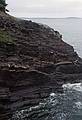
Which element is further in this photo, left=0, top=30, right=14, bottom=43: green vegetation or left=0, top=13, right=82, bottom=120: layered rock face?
left=0, top=30, right=14, bottom=43: green vegetation

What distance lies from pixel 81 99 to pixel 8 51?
19.0 meters

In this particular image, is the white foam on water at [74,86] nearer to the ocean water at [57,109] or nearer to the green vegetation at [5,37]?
the ocean water at [57,109]

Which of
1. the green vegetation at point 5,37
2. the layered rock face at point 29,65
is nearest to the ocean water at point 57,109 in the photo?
the layered rock face at point 29,65

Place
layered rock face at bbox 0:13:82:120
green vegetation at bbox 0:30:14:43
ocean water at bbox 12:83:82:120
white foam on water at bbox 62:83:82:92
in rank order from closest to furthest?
ocean water at bbox 12:83:82:120 → layered rock face at bbox 0:13:82:120 → green vegetation at bbox 0:30:14:43 → white foam on water at bbox 62:83:82:92

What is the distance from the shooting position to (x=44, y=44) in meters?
74.9

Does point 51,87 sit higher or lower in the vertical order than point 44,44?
lower

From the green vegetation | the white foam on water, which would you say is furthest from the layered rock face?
the white foam on water

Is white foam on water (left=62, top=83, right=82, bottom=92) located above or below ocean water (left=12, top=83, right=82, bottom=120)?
above

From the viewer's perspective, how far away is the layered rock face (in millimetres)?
54812

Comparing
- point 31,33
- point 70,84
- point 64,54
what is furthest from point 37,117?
point 31,33

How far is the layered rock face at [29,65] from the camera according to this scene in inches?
2158

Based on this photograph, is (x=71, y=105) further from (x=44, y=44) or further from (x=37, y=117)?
(x=44, y=44)

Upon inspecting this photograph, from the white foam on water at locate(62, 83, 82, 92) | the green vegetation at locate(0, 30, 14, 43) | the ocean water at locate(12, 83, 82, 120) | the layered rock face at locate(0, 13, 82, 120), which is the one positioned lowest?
the ocean water at locate(12, 83, 82, 120)

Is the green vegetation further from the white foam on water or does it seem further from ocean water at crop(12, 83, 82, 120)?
the white foam on water
